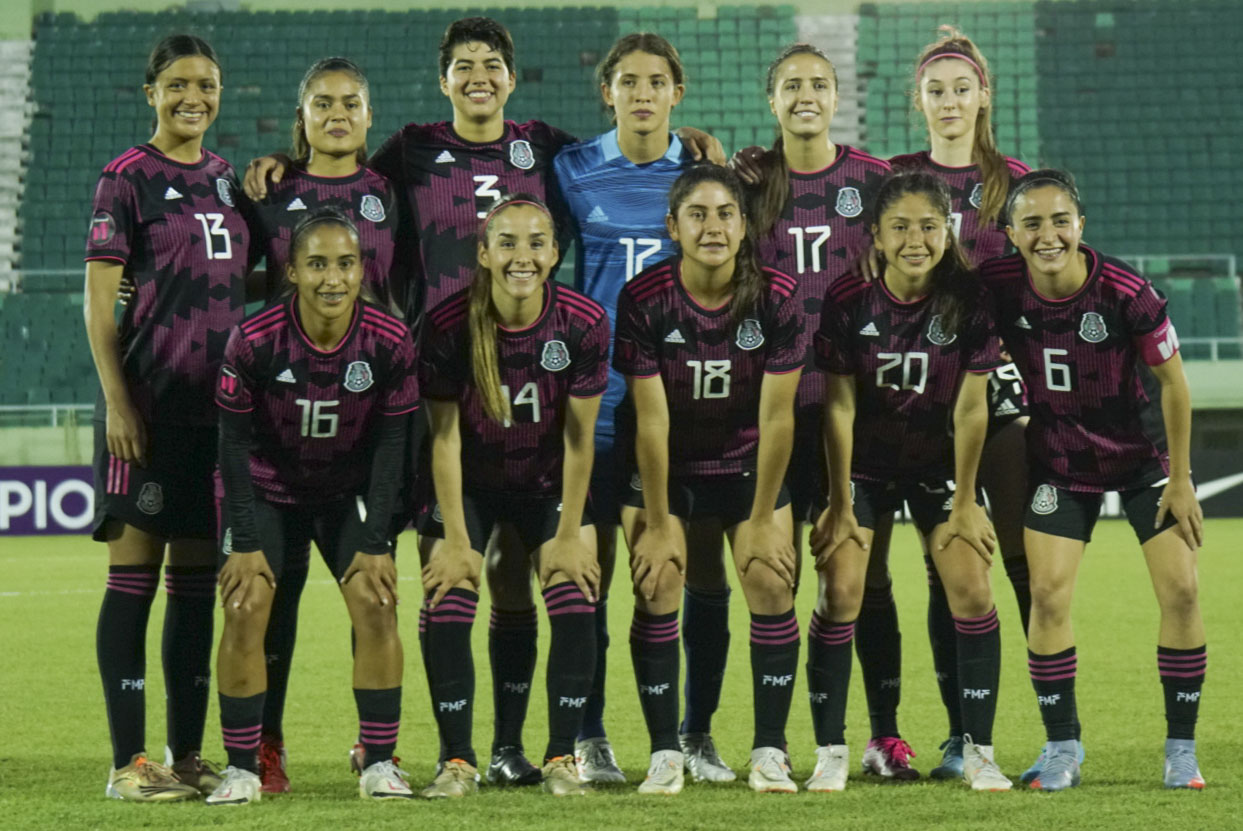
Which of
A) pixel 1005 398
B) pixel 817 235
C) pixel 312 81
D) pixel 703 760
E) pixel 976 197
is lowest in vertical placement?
pixel 703 760

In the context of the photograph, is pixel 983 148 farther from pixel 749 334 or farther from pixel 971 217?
pixel 749 334

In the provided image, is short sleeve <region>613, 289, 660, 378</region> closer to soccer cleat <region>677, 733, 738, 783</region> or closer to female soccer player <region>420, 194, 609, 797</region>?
female soccer player <region>420, 194, 609, 797</region>

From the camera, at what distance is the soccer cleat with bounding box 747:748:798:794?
12.3ft

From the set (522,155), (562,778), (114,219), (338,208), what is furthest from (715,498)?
(114,219)

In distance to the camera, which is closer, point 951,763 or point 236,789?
point 236,789

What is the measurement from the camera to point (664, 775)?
375 cm

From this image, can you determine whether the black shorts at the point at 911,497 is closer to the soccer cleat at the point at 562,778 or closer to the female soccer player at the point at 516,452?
the female soccer player at the point at 516,452

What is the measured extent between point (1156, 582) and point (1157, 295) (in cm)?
72

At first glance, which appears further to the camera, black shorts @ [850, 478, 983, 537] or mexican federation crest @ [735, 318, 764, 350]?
black shorts @ [850, 478, 983, 537]

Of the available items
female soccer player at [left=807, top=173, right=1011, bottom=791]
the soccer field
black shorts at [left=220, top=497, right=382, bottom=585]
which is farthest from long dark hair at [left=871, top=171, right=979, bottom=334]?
black shorts at [left=220, top=497, right=382, bottom=585]

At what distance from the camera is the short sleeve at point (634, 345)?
381cm

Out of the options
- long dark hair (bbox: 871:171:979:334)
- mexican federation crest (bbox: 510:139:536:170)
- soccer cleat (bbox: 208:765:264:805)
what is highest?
mexican federation crest (bbox: 510:139:536:170)

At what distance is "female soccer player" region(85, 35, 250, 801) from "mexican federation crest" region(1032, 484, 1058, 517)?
Result: 2093 mm

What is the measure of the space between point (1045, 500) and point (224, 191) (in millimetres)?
2245
